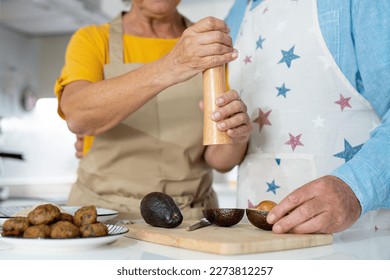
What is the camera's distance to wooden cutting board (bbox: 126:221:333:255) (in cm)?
76

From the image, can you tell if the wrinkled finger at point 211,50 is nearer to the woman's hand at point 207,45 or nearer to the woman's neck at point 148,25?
the woman's hand at point 207,45

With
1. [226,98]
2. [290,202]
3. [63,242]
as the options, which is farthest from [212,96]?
[63,242]

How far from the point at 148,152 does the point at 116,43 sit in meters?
0.29

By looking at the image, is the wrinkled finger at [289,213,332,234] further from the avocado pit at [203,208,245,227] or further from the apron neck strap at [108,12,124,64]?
the apron neck strap at [108,12,124,64]

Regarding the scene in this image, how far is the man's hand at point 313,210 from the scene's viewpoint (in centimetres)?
85

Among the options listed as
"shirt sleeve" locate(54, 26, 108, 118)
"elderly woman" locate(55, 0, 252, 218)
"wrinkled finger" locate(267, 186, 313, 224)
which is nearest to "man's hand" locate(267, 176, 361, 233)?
"wrinkled finger" locate(267, 186, 313, 224)

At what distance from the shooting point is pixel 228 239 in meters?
0.79

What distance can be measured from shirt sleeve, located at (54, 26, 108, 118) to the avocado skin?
1.52ft

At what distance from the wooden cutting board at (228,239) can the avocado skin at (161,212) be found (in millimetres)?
12

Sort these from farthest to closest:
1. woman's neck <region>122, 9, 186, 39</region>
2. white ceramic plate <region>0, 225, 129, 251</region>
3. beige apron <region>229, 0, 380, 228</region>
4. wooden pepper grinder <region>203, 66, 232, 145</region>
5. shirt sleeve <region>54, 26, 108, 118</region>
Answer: woman's neck <region>122, 9, 186, 39</region> < shirt sleeve <region>54, 26, 108, 118</region> < beige apron <region>229, 0, 380, 228</region> < wooden pepper grinder <region>203, 66, 232, 145</region> < white ceramic plate <region>0, 225, 129, 251</region>

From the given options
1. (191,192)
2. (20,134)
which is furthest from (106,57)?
(20,134)

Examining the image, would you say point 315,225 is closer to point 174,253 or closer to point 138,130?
point 174,253

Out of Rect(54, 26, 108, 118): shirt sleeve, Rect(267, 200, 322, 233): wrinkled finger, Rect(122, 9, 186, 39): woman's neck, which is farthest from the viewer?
Rect(122, 9, 186, 39): woman's neck

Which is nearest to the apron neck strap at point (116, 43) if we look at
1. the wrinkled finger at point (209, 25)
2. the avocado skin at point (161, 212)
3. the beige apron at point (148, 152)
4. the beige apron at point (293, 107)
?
the beige apron at point (148, 152)
